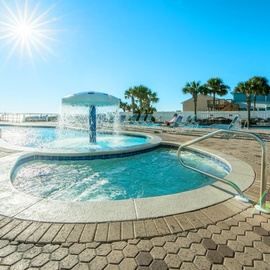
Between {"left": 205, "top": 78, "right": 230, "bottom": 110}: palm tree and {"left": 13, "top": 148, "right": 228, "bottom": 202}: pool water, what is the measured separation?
3021 centimetres

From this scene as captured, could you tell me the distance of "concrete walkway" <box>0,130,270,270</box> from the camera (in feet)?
5.16

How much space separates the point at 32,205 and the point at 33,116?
32.6 metres

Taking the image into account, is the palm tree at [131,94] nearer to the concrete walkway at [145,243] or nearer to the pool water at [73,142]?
the pool water at [73,142]

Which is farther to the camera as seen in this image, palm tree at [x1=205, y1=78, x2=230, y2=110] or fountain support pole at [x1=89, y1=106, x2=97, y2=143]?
palm tree at [x1=205, y1=78, x2=230, y2=110]

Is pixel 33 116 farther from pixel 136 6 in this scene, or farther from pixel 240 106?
pixel 240 106

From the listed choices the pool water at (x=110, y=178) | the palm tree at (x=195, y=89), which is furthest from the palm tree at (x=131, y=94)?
the pool water at (x=110, y=178)

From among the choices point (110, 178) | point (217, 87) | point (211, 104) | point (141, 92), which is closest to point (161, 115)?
point (141, 92)

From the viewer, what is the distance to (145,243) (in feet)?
5.97

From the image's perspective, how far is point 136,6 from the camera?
8.74 metres

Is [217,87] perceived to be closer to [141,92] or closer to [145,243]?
[141,92]

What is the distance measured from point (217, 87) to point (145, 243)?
116 ft

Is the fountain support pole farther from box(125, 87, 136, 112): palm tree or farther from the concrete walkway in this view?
box(125, 87, 136, 112): palm tree

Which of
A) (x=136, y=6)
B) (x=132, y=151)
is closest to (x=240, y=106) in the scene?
(x=136, y=6)

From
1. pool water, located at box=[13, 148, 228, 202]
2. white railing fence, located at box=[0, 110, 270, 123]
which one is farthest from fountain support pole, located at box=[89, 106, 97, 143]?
white railing fence, located at box=[0, 110, 270, 123]
